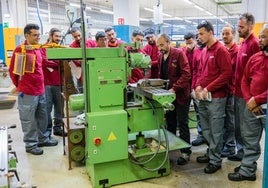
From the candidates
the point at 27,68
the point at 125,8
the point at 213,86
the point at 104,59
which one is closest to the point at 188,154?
the point at 213,86

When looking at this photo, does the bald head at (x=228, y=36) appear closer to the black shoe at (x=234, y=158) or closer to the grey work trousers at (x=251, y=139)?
the grey work trousers at (x=251, y=139)

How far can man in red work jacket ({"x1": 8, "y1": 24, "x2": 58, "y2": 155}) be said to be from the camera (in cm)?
326

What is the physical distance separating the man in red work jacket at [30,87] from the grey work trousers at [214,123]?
193 centimetres

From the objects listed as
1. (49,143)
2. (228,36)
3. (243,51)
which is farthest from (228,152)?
(49,143)

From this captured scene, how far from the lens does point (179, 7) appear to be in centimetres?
1525

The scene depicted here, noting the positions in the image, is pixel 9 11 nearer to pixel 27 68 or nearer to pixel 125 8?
pixel 125 8

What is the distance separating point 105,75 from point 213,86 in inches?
41.0

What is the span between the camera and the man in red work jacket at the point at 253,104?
2385 mm

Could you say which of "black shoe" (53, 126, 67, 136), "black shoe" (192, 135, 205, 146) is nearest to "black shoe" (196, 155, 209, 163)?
"black shoe" (192, 135, 205, 146)

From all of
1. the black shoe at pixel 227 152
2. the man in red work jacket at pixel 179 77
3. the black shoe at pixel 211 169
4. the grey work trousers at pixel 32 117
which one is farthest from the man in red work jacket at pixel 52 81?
the black shoe at pixel 227 152

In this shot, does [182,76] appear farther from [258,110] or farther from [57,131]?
[57,131]

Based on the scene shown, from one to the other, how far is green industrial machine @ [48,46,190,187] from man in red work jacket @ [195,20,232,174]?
375 mm

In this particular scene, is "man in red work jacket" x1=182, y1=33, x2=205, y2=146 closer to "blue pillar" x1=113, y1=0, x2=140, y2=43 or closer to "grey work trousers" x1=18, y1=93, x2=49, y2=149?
"grey work trousers" x1=18, y1=93, x2=49, y2=149

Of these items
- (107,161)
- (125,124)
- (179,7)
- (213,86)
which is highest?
(179,7)
